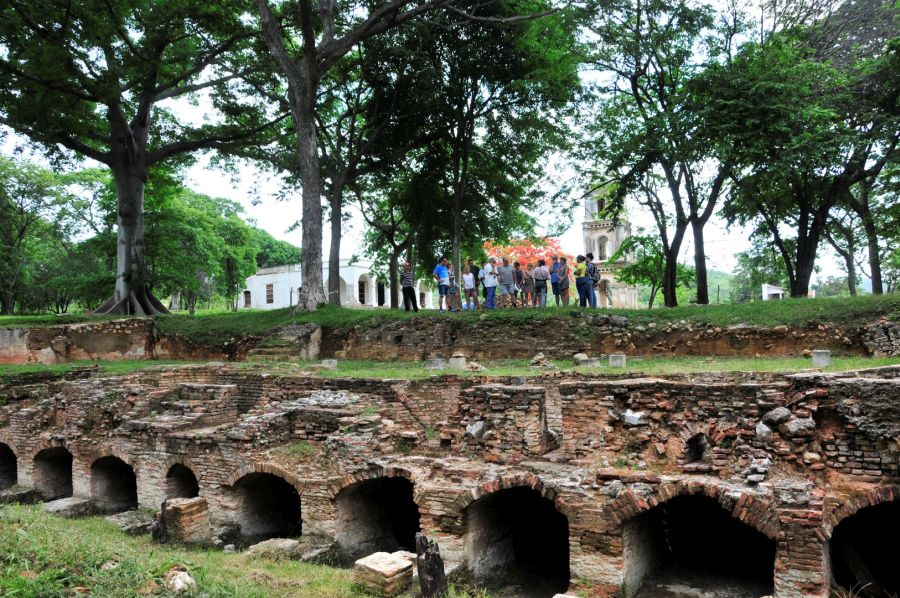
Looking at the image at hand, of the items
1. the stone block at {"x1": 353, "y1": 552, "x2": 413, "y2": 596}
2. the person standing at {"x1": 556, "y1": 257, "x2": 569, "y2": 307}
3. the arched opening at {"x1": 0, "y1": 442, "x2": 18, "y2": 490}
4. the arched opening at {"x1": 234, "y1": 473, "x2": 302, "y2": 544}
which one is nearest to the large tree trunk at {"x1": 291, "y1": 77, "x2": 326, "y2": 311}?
the person standing at {"x1": 556, "y1": 257, "x2": 569, "y2": 307}

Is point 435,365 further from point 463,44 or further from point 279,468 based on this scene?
point 463,44

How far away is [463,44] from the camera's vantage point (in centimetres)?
2152

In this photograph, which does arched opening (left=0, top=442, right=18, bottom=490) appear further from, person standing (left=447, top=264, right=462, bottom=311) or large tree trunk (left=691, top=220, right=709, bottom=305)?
large tree trunk (left=691, top=220, right=709, bottom=305)

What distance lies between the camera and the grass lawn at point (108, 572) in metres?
5.43

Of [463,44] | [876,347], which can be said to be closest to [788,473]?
[876,347]

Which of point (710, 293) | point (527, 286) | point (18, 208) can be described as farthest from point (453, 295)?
point (710, 293)

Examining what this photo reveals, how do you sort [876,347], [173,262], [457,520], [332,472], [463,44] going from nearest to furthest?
[457,520] < [332,472] < [876,347] < [463,44] < [173,262]

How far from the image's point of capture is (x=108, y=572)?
5.80 metres

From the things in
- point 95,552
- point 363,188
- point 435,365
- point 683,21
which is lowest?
point 95,552

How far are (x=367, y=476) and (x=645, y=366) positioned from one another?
6.70m

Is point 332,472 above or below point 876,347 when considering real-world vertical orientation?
below

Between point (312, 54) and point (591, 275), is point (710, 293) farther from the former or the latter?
point (312, 54)

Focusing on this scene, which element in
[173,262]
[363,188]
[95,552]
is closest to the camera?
[95,552]

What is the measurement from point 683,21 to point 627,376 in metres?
13.4
